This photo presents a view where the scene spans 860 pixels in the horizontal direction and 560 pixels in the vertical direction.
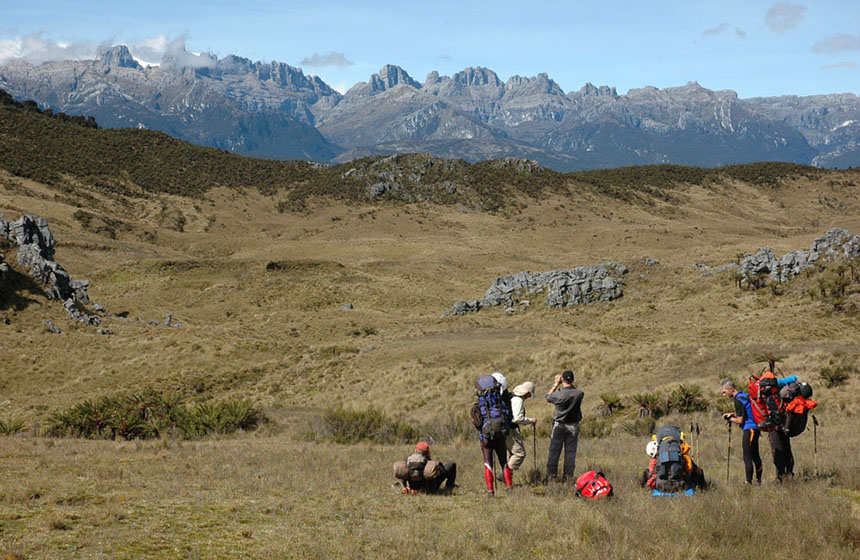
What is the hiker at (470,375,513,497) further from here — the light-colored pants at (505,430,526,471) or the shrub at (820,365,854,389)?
the shrub at (820,365,854,389)

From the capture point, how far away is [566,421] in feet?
32.3

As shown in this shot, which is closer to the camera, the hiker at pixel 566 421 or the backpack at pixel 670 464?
the backpack at pixel 670 464

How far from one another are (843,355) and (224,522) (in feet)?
63.8

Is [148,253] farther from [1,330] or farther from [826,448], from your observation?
[826,448]

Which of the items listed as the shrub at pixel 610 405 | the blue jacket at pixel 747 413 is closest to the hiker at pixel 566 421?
the blue jacket at pixel 747 413

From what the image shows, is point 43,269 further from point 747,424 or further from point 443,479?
point 747,424

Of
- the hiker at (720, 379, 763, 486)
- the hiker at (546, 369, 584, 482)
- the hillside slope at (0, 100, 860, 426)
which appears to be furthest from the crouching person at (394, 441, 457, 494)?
the hillside slope at (0, 100, 860, 426)

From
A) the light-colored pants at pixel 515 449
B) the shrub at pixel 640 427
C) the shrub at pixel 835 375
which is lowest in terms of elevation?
the shrub at pixel 640 427

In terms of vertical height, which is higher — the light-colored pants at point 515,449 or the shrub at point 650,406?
the light-colored pants at point 515,449

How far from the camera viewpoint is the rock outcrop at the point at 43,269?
112ft

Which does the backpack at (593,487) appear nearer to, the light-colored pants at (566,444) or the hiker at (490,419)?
the light-colored pants at (566,444)

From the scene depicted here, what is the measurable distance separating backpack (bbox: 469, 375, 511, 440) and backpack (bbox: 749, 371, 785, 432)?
351 centimetres

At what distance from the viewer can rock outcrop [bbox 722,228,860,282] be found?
34625 millimetres

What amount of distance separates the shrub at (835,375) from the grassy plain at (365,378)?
0.27 metres
